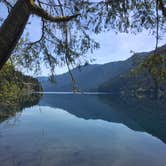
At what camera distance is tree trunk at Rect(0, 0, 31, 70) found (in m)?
4.40

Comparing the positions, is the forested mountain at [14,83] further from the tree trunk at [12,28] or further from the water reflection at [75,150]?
the water reflection at [75,150]

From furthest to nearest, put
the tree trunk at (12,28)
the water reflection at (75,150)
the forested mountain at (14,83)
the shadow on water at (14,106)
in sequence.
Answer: the water reflection at (75,150)
the shadow on water at (14,106)
the forested mountain at (14,83)
the tree trunk at (12,28)

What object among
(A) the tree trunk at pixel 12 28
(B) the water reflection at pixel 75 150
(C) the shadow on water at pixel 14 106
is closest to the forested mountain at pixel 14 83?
(C) the shadow on water at pixel 14 106

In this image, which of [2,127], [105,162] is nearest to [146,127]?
[2,127]

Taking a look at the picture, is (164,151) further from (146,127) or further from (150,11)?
(150,11)

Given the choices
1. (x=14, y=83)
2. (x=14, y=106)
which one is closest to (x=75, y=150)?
(x=14, y=106)

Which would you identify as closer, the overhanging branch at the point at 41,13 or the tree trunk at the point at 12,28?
the tree trunk at the point at 12,28

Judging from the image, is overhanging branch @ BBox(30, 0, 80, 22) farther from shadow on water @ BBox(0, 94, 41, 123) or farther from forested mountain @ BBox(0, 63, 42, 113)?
shadow on water @ BBox(0, 94, 41, 123)

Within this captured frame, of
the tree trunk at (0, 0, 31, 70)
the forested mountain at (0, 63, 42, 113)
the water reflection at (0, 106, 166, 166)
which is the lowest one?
the water reflection at (0, 106, 166, 166)

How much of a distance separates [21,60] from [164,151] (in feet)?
116

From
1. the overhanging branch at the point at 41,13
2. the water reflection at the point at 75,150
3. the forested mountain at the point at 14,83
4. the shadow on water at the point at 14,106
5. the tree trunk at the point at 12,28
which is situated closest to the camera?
the tree trunk at the point at 12,28

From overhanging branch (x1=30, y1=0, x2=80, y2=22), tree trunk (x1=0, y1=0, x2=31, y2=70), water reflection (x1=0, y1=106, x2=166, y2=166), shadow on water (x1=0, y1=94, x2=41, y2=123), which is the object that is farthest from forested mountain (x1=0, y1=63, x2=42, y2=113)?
water reflection (x1=0, y1=106, x2=166, y2=166)

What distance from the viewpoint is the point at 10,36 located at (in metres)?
4.45

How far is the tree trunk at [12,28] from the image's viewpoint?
440 centimetres
